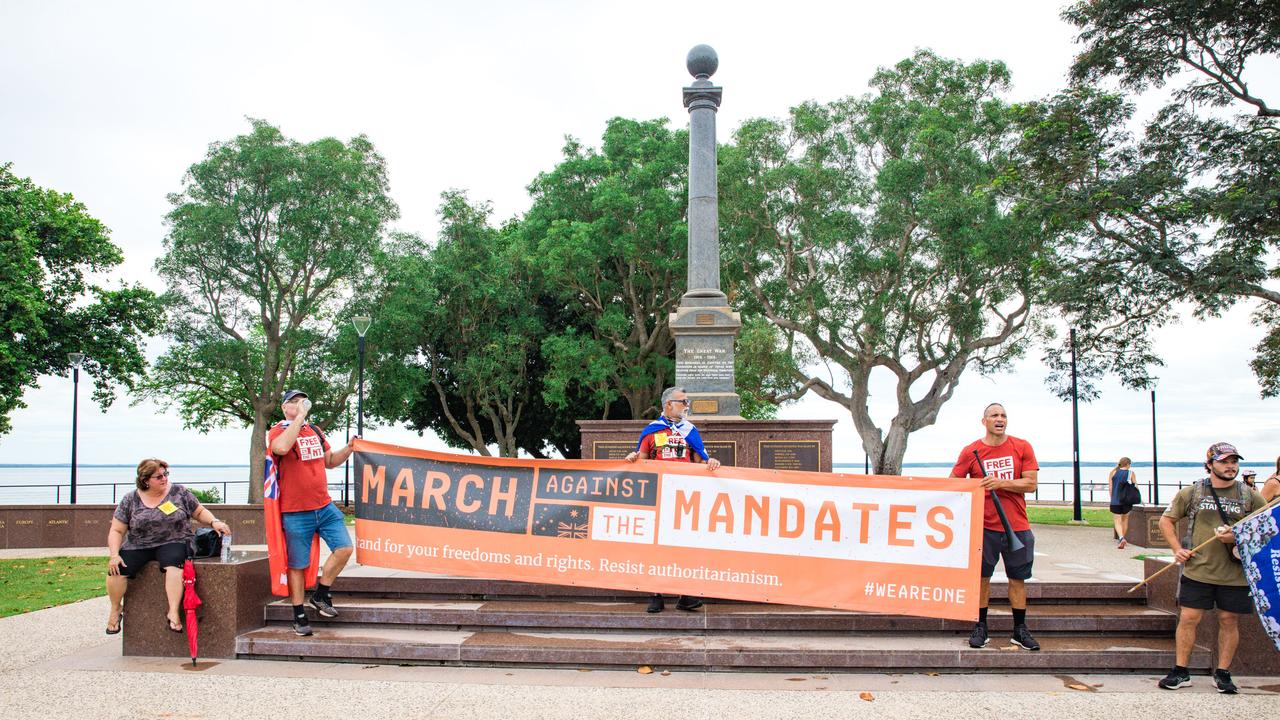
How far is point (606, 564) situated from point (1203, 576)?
464cm

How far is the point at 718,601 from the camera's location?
26.6 feet

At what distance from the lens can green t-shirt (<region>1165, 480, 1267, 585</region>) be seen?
21.2 ft

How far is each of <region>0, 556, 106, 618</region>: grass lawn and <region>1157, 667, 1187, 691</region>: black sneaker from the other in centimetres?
1117

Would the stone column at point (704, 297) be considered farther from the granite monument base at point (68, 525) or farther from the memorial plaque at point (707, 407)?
the granite monument base at point (68, 525)

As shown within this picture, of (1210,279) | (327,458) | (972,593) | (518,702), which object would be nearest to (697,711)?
(518,702)

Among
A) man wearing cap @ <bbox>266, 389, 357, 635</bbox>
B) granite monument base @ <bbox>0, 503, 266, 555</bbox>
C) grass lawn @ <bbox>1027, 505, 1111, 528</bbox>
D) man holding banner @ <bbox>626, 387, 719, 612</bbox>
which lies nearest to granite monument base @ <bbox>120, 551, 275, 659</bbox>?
man wearing cap @ <bbox>266, 389, 357, 635</bbox>

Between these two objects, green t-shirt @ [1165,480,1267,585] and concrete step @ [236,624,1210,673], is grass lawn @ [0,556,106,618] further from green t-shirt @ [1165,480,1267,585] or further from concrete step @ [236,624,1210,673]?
green t-shirt @ [1165,480,1267,585]

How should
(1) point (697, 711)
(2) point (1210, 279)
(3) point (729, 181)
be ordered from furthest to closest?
(3) point (729, 181)
(2) point (1210, 279)
(1) point (697, 711)

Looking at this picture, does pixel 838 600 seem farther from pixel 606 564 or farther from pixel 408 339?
pixel 408 339

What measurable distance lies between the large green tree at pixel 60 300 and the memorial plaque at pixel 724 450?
19.2 metres

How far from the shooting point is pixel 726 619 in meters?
7.51

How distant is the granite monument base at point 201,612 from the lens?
7.31 meters

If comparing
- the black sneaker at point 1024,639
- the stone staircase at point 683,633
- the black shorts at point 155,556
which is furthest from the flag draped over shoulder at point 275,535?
the black sneaker at point 1024,639

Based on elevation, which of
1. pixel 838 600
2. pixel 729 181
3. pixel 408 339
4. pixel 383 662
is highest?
pixel 729 181
